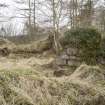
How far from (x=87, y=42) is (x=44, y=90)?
12.1 ft

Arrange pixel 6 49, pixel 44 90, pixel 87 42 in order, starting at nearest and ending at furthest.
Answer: pixel 44 90 < pixel 87 42 < pixel 6 49

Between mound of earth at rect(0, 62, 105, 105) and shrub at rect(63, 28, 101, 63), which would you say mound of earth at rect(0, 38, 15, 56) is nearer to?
shrub at rect(63, 28, 101, 63)

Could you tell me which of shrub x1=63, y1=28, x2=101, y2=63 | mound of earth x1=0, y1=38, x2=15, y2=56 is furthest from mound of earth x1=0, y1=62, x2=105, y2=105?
mound of earth x1=0, y1=38, x2=15, y2=56

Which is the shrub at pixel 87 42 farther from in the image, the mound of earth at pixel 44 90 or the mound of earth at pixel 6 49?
the mound of earth at pixel 6 49

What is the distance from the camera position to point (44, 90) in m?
6.07

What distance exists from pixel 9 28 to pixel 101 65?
11.7 m

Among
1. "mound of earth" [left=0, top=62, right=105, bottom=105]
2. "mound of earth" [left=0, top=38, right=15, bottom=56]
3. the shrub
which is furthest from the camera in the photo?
"mound of earth" [left=0, top=38, right=15, bottom=56]

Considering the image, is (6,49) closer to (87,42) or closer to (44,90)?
(87,42)

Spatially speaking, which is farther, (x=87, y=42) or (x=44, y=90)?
(x=87, y=42)

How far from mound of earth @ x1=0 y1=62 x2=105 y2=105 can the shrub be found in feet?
6.98

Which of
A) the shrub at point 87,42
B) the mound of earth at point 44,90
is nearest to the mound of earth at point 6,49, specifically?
the shrub at point 87,42

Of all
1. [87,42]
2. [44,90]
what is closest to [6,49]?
[87,42]

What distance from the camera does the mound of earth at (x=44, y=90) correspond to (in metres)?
→ 5.56

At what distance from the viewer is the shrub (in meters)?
9.12
